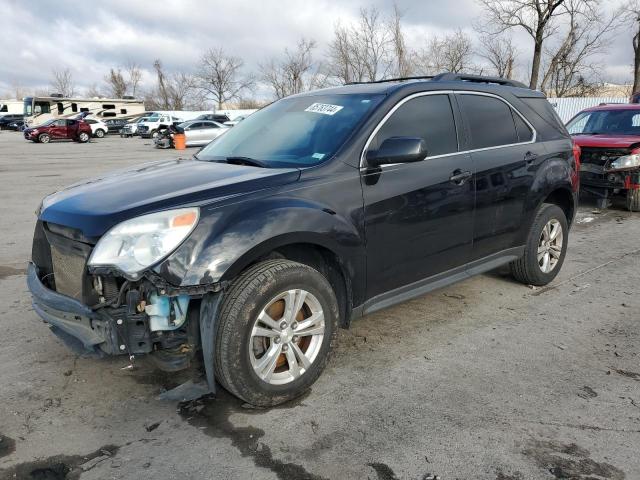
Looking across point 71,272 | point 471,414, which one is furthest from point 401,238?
point 71,272

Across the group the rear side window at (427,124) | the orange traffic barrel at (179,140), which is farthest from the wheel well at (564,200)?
the orange traffic barrel at (179,140)

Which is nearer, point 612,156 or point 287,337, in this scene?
point 287,337

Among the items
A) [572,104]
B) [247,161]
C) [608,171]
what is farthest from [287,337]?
[572,104]

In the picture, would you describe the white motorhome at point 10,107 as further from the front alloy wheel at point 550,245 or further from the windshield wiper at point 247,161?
the front alloy wheel at point 550,245

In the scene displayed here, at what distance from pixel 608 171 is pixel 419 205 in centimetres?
630

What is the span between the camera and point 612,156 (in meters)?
8.25

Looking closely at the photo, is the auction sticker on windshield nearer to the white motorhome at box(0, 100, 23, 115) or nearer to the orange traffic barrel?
the orange traffic barrel

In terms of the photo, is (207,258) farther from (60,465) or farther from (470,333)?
(470,333)

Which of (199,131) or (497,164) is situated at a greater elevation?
(199,131)

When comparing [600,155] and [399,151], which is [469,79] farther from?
[600,155]

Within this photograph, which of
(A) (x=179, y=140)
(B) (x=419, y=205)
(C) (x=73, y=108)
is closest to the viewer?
(B) (x=419, y=205)

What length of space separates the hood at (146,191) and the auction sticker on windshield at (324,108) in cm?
76

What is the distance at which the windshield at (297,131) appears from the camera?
3.41 meters

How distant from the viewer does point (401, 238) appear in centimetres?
346
